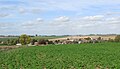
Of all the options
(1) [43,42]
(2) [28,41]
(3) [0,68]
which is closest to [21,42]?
(2) [28,41]

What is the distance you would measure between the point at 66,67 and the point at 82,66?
142cm

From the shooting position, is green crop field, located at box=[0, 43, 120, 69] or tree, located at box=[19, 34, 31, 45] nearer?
green crop field, located at box=[0, 43, 120, 69]

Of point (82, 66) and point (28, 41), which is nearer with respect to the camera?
point (82, 66)

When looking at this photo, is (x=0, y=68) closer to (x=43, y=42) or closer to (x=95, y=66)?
(x=95, y=66)

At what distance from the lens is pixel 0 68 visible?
21.1 m

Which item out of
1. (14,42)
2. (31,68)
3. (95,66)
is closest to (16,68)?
(31,68)

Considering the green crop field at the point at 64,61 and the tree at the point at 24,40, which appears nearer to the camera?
the green crop field at the point at 64,61

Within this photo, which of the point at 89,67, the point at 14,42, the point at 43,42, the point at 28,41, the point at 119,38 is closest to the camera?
the point at 89,67

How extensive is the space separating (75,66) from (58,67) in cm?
160

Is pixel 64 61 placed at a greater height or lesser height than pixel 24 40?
lesser

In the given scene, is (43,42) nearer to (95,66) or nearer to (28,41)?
(28,41)

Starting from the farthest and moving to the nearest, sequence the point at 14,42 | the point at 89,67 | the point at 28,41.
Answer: the point at 28,41 → the point at 14,42 → the point at 89,67

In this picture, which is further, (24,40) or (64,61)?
(24,40)

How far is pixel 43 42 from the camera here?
97.9m
